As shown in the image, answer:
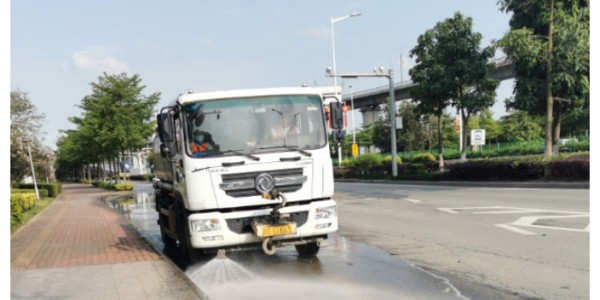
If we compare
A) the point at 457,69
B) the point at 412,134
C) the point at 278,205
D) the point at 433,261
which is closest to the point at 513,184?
the point at 457,69

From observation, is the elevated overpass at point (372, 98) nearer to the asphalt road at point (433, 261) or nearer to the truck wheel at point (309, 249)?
the asphalt road at point (433, 261)

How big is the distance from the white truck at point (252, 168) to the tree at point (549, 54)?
1472 cm

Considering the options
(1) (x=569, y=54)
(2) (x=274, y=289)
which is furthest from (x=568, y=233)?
(1) (x=569, y=54)

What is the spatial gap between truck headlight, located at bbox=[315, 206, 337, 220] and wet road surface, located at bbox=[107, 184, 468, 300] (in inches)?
30.6

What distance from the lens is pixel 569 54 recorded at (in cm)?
2016

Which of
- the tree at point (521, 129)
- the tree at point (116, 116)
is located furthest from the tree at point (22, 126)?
the tree at point (521, 129)

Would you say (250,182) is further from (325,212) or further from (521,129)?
(521,129)

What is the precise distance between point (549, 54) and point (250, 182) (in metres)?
17.1

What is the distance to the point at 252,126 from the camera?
309 inches

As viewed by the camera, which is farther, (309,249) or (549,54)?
(549,54)

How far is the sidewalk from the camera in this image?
253 inches

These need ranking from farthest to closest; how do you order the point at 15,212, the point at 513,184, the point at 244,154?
the point at 513,184
the point at 15,212
the point at 244,154

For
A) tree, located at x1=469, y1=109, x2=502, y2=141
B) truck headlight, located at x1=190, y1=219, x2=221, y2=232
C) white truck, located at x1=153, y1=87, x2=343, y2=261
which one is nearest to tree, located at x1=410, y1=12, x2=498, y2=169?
white truck, located at x1=153, y1=87, x2=343, y2=261

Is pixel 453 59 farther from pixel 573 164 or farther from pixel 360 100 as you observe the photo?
pixel 360 100
